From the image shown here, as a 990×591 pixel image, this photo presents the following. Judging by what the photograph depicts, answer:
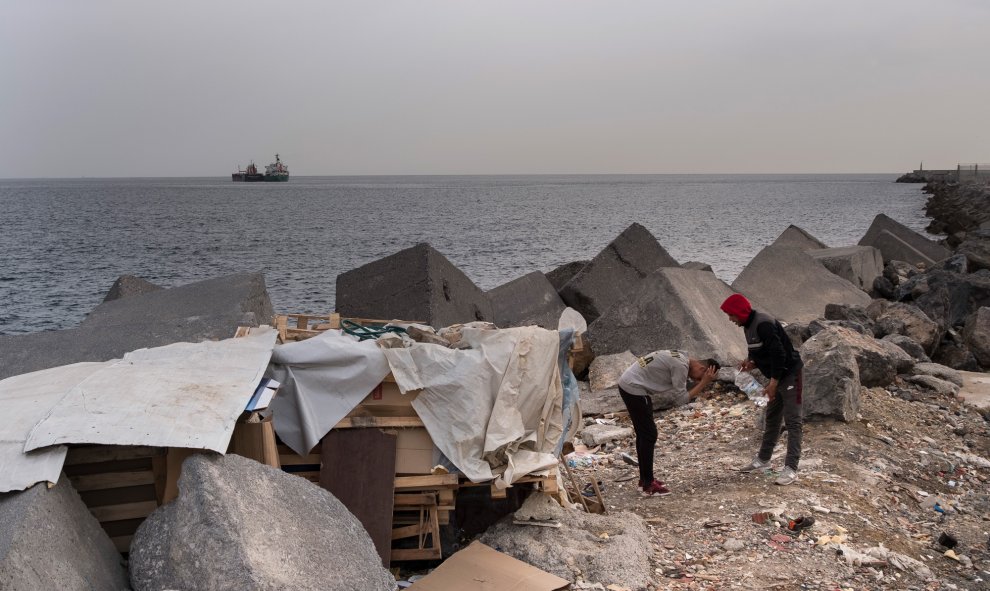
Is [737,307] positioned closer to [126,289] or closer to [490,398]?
[490,398]

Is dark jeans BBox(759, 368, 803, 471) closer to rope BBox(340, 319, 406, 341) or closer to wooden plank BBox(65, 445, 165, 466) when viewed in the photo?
rope BBox(340, 319, 406, 341)

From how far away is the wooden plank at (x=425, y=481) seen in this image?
212 inches

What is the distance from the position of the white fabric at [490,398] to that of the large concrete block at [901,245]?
18.5 metres

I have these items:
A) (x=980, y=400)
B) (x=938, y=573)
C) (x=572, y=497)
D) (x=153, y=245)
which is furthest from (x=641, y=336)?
(x=153, y=245)

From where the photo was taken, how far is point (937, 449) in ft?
25.0

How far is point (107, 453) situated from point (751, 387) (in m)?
6.37

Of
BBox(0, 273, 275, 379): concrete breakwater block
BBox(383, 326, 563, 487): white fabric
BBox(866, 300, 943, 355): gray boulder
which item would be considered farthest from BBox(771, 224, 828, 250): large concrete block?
BBox(383, 326, 563, 487): white fabric

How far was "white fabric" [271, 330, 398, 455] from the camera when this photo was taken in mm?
5414

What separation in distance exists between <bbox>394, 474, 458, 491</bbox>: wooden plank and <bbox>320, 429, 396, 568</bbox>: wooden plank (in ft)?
0.23

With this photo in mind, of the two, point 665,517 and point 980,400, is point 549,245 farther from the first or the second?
point 665,517

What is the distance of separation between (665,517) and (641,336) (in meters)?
4.81

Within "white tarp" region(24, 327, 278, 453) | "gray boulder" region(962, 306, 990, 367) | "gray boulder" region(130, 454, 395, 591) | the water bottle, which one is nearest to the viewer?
"gray boulder" region(130, 454, 395, 591)

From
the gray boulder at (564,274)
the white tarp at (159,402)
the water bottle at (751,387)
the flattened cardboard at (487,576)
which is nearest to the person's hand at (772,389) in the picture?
the water bottle at (751,387)

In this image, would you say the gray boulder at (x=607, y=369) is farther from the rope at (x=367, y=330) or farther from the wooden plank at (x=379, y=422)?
the wooden plank at (x=379, y=422)
